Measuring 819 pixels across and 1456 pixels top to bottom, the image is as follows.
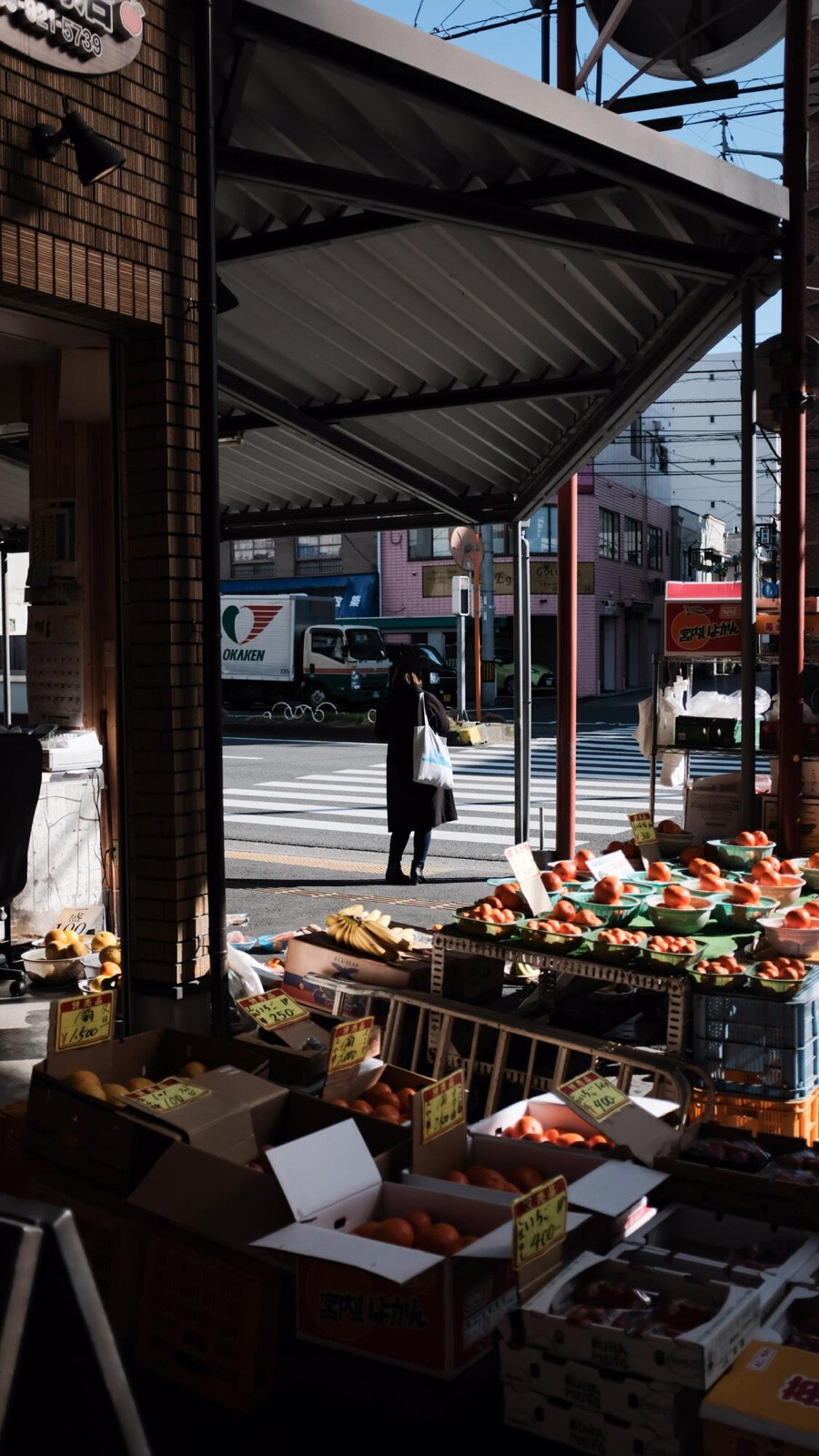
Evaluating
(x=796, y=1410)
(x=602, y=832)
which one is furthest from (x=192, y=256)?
(x=602, y=832)

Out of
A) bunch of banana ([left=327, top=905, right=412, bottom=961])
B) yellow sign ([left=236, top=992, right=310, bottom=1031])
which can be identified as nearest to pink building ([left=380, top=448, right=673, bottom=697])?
bunch of banana ([left=327, top=905, right=412, bottom=961])

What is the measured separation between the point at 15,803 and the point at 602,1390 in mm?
4227

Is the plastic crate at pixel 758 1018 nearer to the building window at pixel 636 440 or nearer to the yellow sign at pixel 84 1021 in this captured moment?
the yellow sign at pixel 84 1021

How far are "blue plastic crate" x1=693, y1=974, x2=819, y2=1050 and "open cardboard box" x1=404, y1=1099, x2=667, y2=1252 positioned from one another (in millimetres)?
1549

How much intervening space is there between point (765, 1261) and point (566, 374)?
21.7ft

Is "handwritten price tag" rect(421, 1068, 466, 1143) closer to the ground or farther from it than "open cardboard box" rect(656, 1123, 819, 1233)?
farther from it

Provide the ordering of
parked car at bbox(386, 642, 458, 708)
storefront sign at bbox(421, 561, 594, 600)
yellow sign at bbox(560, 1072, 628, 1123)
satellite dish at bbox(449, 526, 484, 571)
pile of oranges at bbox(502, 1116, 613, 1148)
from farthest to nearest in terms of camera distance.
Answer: storefront sign at bbox(421, 561, 594, 600) → parked car at bbox(386, 642, 458, 708) → satellite dish at bbox(449, 526, 484, 571) → pile of oranges at bbox(502, 1116, 613, 1148) → yellow sign at bbox(560, 1072, 628, 1123)

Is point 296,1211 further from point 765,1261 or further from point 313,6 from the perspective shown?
point 313,6

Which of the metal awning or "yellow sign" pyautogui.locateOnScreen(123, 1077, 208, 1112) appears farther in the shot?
the metal awning

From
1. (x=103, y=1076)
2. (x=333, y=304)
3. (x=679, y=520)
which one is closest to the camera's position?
(x=103, y=1076)

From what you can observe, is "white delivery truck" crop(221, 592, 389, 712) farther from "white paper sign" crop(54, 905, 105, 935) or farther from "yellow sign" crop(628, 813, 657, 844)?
"yellow sign" crop(628, 813, 657, 844)

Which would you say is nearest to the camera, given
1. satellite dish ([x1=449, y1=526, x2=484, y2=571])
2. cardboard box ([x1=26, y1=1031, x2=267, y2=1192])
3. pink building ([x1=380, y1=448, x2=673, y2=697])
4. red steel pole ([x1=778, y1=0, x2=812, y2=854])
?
cardboard box ([x1=26, y1=1031, x2=267, y2=1192])

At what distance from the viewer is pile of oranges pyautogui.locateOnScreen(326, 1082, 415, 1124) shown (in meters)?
3.74

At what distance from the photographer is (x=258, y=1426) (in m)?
2.93
